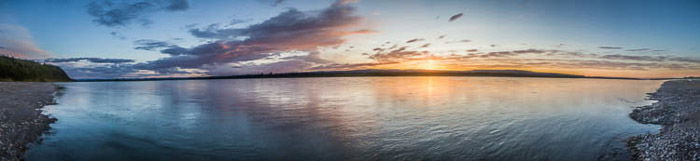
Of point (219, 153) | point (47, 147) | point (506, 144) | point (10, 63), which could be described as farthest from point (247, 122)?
point (10, 63)

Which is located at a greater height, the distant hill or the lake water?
the distant hill

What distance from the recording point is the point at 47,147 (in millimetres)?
11430

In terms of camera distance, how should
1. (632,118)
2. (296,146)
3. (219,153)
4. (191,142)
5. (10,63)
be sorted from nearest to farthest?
1. (219,153)
2. (296,146)
3. (191,142)
4. (632,118)
5. (10,63)

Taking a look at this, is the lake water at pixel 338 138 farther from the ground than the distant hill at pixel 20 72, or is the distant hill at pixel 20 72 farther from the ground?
the distant hill at pixel 20 72

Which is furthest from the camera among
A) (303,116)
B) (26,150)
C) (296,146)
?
(303,116)

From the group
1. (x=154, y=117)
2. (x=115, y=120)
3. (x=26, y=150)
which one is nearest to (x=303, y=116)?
(x=154, y=117)

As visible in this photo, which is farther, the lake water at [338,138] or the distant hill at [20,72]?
the distant hill at [20,72]

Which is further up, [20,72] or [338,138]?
[20,72]

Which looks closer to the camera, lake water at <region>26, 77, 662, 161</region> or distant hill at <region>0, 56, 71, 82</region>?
lake water at <region>26, 77, 662, 161</region>

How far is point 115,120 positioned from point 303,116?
1158 centimetres

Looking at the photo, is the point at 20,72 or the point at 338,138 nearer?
the point at 338,138

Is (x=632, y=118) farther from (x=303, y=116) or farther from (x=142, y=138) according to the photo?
(x=142, y=138)

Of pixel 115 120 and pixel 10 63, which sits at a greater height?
pixel 10 63

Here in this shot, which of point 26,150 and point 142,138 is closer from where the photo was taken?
point 26,150
